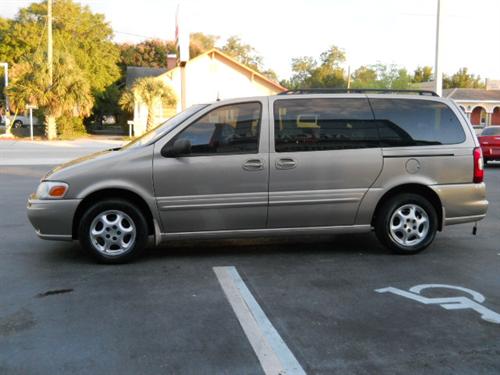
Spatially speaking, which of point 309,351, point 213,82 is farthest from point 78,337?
point 213,82

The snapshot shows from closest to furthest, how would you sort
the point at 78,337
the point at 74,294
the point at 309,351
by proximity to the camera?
1. the point at 309,351
2. the point at 78,337
3. the point at 74,294

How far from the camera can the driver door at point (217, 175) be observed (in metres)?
5.80

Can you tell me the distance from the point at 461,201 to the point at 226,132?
291 cm

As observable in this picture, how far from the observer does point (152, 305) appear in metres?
4.54

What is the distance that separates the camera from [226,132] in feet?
19.5

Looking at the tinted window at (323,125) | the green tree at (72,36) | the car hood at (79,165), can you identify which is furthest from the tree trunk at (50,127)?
the tinted window at (323,125)

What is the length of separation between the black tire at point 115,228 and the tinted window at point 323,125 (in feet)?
5.66

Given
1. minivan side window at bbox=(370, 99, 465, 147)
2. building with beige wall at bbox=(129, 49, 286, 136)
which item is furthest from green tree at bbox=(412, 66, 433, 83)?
minivan side window at bbox=(370, 99, 465, 147)

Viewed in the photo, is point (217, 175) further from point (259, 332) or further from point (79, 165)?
point (259, 332)

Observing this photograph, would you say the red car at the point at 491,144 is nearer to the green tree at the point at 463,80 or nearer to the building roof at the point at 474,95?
the building roof at the point at 474,95

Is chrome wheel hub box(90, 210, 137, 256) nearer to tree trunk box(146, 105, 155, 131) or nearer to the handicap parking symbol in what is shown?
the handicap parking symbol

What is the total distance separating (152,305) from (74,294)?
2.69 feet

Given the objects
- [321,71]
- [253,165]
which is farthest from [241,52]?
[253,165]

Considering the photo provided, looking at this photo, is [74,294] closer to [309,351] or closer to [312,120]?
[309,351]
